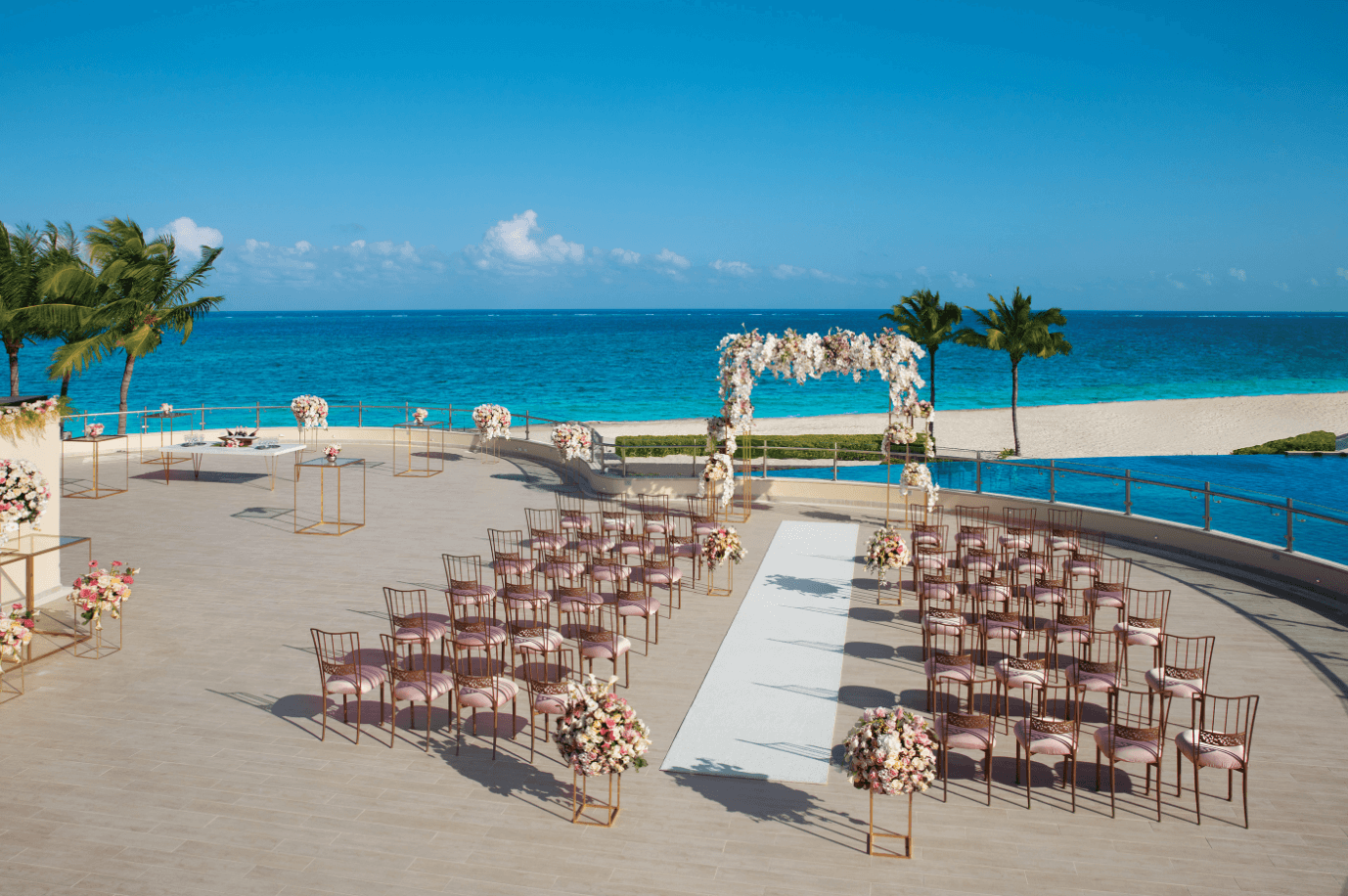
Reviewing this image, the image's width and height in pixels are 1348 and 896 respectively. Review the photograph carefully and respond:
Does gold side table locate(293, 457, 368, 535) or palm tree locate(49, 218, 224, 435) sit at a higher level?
palm tree locate(49, 218, 224, 435)

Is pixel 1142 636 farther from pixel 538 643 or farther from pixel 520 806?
pixel 520 806

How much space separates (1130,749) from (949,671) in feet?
6.82

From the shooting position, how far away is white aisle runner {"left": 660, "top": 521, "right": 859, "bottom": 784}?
972 cm

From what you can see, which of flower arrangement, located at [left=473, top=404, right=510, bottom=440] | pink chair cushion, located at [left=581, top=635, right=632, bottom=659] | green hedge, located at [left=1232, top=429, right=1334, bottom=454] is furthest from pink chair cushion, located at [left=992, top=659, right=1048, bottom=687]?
green hedge, located at [left=1232, top=429, right=1334, bottom=454]

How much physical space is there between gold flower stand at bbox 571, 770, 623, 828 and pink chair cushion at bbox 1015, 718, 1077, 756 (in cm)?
387

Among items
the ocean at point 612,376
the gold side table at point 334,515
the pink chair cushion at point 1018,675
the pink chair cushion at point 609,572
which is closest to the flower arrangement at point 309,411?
the gold side table at point 334,515

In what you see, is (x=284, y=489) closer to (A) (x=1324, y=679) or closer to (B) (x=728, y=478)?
(B) (x=728, y=478)

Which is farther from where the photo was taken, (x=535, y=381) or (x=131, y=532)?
(x=535, y=381)

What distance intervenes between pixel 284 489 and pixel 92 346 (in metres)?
11.8

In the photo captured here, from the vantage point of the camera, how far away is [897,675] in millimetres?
12055

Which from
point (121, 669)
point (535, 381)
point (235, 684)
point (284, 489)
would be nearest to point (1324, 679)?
point (235, 684)

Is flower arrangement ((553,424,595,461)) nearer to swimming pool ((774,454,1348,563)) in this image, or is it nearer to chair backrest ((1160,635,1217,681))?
swimming pool ((774,454,1348,563))

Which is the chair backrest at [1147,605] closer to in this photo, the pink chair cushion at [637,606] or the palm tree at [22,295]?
the pink chair cushion at [637,606]

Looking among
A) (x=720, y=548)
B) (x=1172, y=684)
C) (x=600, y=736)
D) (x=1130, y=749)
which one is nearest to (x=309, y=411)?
(x=720, y=548)
